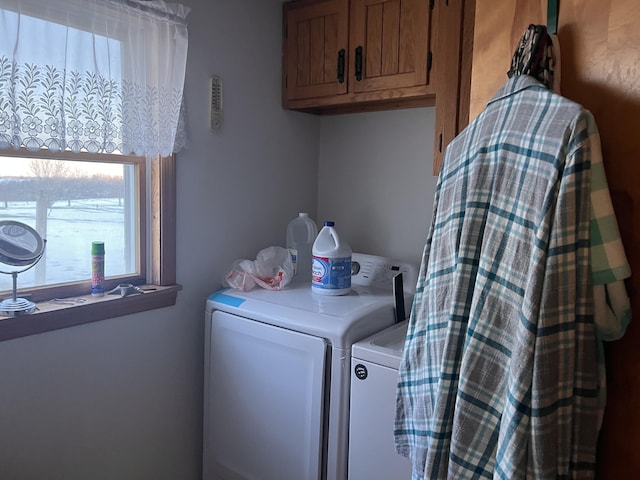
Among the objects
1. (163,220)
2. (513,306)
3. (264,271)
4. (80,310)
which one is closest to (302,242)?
(264,271)

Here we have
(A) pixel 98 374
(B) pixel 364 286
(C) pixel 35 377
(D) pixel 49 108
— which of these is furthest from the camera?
(B) pixel 364 286

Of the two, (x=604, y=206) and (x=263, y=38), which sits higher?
(x=263, y=38)

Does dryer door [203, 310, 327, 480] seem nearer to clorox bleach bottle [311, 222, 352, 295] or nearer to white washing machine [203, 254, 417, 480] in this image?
white washing machine [203, 254, 417, 480]

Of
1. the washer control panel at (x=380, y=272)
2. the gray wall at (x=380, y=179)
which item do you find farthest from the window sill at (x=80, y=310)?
the gray wall at (x=380, y=179)

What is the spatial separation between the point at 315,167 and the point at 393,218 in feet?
1.81

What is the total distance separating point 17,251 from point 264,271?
970 mm

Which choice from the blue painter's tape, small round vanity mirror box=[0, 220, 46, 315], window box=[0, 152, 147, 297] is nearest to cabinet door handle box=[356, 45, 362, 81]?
window box=[0, 152, 147, 297]

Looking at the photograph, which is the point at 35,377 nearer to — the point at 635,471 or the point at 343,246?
the point at 343,246

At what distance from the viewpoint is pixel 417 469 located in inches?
35.9

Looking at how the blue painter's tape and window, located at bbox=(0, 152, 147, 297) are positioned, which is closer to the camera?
window, located at bbox=(0, 152, 147, 297)

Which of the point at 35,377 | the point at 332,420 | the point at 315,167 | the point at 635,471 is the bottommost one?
the point at 332,420

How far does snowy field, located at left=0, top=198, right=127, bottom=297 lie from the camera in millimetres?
1625

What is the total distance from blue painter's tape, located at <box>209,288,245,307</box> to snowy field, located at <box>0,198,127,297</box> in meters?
0.41

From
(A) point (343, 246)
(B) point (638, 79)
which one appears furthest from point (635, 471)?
(A) point (343, 246)
